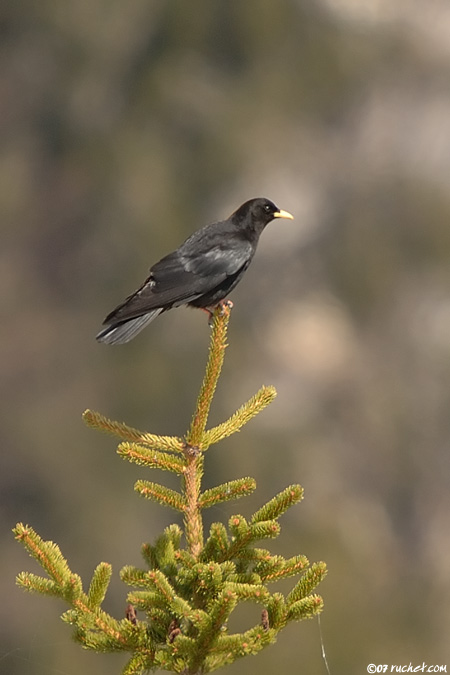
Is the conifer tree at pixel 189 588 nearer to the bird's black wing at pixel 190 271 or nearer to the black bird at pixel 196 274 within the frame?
the black bird at pixel 196 274

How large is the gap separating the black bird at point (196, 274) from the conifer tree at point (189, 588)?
2.46ft

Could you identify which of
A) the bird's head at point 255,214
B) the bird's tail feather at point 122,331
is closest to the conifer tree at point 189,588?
the bird's tail feather at point 122,331

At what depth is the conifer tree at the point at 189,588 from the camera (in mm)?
1749

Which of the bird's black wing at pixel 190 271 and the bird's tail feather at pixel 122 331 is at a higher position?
the bird's black wing at pixel 190 271

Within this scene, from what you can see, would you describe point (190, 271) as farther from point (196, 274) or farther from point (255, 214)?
point (255, 214)

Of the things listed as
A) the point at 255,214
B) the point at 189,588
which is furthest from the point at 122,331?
the point at 255,214

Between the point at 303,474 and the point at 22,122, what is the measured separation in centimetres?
850

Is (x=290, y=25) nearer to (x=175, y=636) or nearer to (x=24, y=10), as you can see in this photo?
(x=24, y=10)

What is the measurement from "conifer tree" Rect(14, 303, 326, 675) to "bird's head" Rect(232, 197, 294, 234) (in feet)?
5.50

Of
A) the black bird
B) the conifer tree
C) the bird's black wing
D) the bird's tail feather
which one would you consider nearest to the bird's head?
the black bird

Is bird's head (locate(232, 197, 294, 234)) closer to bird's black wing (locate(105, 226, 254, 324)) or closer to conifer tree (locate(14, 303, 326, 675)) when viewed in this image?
bird's black wing (locate(105, 226, 254, 324))

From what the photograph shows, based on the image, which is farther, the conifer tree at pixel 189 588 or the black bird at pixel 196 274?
the black bird at pixel 196 274

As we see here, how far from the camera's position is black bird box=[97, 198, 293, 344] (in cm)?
272

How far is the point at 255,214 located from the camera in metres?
3.60
